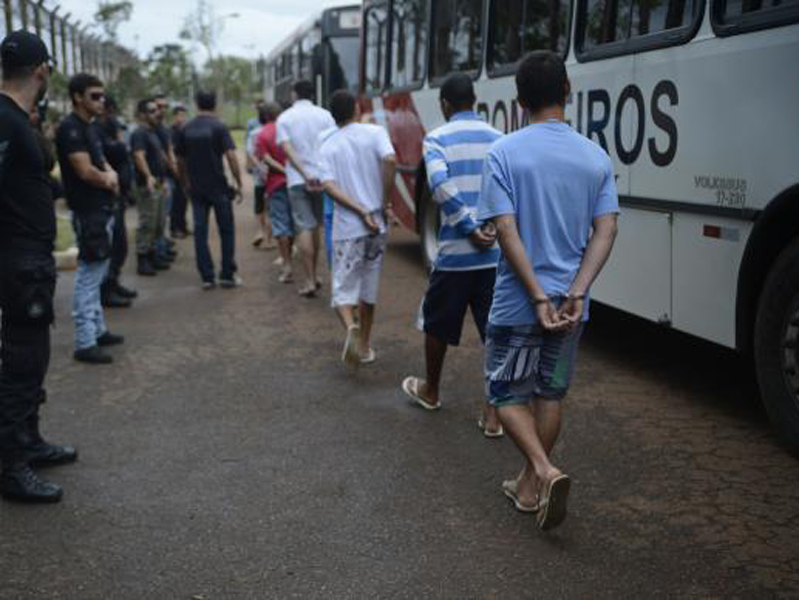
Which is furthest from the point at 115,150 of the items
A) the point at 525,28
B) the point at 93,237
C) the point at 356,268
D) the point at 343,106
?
the point at 525,28

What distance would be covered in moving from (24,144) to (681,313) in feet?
11.6

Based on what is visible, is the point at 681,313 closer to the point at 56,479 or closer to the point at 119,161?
→ the point at 56,479

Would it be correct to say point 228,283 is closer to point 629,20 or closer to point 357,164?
point 357,164

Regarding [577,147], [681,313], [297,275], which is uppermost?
[577,147]

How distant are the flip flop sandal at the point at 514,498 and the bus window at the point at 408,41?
21.7 ft

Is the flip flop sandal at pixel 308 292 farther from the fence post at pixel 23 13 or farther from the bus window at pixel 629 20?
the fence post at pixel 23 13

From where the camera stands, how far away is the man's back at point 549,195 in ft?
11.6

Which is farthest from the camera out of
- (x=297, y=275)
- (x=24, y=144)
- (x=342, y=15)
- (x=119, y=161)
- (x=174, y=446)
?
(x=342, y=15)

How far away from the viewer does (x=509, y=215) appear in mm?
3553

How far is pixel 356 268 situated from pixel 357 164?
700 millimetres

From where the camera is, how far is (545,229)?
3582mm

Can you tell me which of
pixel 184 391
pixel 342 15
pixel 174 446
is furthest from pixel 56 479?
pixel 342 15

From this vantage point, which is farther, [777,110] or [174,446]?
[174,446]

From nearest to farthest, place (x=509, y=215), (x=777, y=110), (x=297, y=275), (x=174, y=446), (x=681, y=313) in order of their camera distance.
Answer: (x=509, y=215)
(x=777, y=110)
(x=174, y=446)
(x=681, y=313)
(x=297, y=275)
